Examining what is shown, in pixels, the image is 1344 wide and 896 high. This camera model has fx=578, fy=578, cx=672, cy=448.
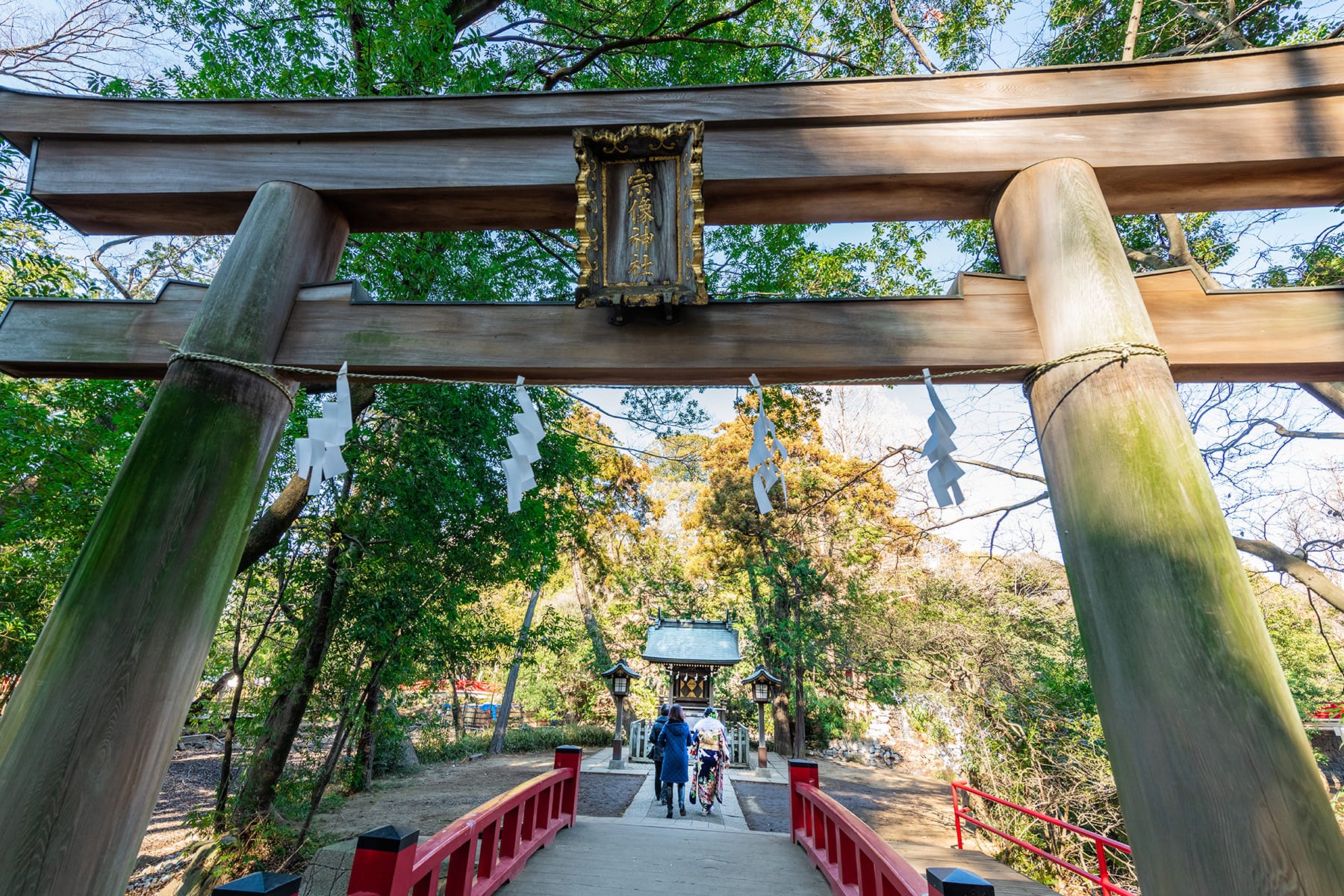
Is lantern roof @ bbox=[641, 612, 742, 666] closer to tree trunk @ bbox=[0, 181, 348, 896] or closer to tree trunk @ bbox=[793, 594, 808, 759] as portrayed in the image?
tree trunk @ bbox=[793, 594, 808, 759]

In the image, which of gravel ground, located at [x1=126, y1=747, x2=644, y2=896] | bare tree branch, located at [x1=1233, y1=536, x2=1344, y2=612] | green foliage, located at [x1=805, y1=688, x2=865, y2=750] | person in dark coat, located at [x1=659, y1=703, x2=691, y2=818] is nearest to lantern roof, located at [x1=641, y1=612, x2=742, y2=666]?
gravel ground, located at [x1=126, y1=747, x2=644, y2=896]

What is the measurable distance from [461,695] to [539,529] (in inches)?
708

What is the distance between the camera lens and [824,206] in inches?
110

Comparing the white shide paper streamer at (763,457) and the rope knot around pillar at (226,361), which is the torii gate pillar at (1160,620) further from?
the rope knot around pillar at (226,361)

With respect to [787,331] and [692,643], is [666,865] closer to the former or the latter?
[787,331]

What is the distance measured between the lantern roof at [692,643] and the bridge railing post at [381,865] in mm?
10457

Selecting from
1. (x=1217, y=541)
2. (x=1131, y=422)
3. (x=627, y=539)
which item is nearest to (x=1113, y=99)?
(x=1131, y=422)

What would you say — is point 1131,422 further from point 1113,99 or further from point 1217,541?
point 1113,99

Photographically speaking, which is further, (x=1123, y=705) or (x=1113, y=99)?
(x=1113, y=99)

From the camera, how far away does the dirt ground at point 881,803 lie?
8.94 meters

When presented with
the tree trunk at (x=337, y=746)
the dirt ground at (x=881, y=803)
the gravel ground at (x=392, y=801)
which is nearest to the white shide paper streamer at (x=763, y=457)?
the tree trunk at (x=337, y=746)

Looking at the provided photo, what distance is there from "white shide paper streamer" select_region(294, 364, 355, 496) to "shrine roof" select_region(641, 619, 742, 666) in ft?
36.2

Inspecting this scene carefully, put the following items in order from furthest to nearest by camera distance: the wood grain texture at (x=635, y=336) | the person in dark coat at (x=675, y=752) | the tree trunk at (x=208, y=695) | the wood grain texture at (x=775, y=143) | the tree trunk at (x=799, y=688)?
the tree trunk at (x=799, y=688)
the person in dark coat at (x=675, y=752)
the tree trunk at (x=208, y=695)
the wood grain texture at (x=775, y=143)
the wood grain texture at (x=635, y=336)

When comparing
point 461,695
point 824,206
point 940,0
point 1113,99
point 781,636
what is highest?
point 940,0
